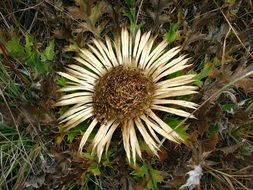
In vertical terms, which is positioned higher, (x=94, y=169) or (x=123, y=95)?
(x=123, y=95)

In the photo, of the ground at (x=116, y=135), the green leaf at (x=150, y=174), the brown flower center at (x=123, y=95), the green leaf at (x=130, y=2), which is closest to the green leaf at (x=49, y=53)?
the ground at (x=116, y=135)

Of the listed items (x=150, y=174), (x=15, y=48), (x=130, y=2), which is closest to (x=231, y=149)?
(x=150, y=174)

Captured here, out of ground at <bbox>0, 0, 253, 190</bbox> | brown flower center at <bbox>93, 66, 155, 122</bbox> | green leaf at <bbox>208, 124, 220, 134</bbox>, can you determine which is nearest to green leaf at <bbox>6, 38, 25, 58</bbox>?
ground at <bbox>0, 0, 253, 190</bbox>

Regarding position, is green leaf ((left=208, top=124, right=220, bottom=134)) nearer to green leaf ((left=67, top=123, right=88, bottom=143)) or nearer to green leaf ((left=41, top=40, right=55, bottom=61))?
green leaf ((left=67, top=123, right=88, bottom=143))

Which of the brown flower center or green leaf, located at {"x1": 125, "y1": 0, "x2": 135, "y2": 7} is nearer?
the brown flower center

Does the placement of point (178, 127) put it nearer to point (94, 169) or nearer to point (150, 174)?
point (150, 174)
